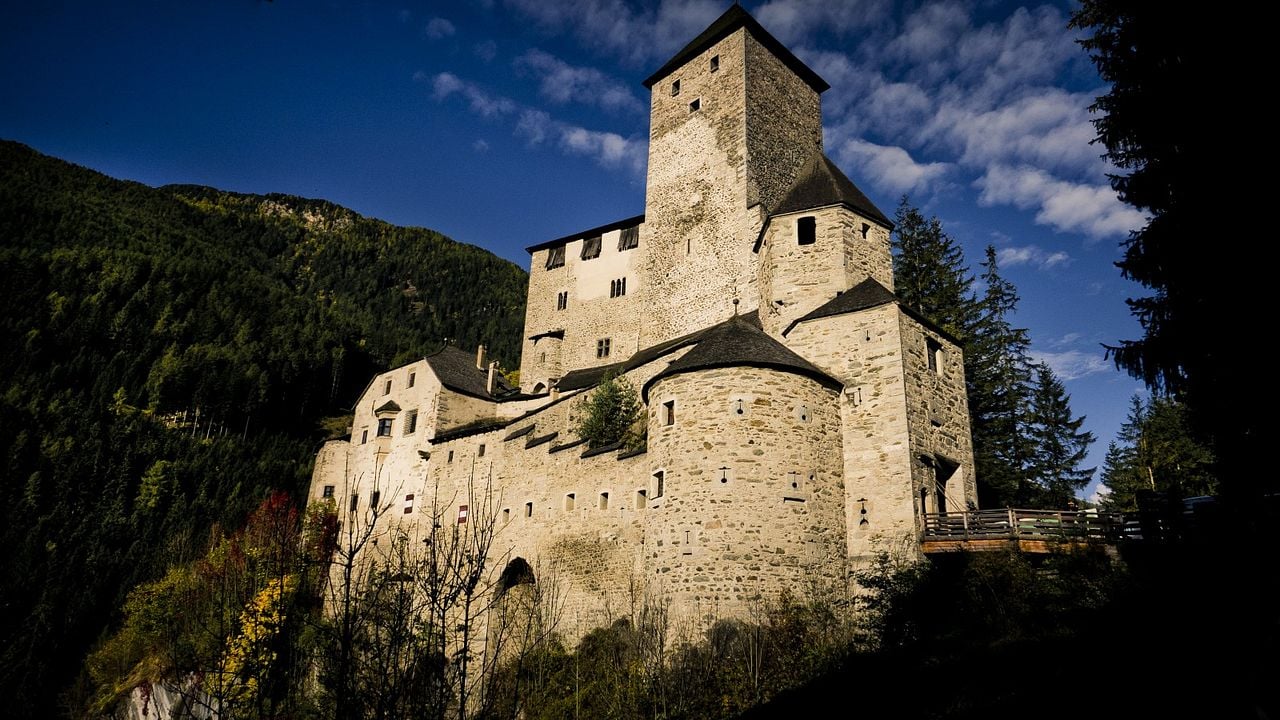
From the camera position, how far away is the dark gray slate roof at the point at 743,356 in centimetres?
1944

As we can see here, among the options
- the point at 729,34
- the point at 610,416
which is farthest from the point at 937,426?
the point at 729,34

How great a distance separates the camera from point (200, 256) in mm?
72250

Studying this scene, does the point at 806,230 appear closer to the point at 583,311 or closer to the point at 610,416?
the point at 610,416

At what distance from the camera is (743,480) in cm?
1827

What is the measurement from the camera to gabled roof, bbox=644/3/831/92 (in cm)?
3694

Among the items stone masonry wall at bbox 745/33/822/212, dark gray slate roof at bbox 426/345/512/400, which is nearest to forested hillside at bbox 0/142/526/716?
dark gray slate roof at bbox 426/345/512/400

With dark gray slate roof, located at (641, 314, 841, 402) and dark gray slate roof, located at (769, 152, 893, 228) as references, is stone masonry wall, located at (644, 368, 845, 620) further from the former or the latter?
dark gray slate roof, located at (769, 152, 893, 228)

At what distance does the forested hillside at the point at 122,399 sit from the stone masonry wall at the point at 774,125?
2929cm

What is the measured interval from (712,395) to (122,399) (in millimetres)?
38091

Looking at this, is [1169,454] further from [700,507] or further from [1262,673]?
[1262,673]

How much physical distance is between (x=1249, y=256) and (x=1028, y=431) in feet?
61.0

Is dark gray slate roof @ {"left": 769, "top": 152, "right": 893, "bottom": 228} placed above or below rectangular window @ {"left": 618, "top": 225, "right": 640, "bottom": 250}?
below

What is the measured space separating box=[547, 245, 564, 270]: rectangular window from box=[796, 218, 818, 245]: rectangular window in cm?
1913

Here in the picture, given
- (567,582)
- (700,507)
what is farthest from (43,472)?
(700,507)
